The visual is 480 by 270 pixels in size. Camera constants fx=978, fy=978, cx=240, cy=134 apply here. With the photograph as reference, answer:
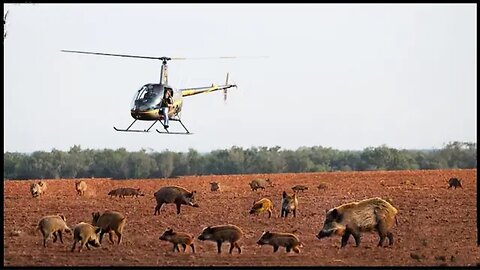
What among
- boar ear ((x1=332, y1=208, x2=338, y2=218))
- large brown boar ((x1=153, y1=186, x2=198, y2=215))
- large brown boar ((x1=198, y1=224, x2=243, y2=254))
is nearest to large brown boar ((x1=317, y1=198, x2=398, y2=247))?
boar ear ((x1=332, y1=208, x2=338, y2=218))

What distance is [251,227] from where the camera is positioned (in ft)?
63.7

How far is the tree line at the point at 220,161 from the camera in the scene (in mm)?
39281

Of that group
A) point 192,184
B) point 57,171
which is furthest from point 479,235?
point 57,171

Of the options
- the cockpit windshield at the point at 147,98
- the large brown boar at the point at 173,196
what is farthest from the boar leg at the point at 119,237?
the large brown boar at the point at 173,196

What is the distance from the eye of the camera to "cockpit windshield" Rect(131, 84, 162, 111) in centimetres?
1928

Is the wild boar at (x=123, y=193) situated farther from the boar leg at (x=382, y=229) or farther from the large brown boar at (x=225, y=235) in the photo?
the boar leg at (x=382, y=229)

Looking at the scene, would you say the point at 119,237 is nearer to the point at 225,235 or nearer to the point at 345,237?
the point at 225,235

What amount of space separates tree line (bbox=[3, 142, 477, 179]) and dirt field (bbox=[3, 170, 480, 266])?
10344 mm

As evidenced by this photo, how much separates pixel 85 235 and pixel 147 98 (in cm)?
392

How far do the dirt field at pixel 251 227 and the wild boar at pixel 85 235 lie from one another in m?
0.18

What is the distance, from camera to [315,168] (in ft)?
154

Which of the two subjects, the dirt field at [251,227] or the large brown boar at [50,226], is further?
the large brown boar at [50,226]

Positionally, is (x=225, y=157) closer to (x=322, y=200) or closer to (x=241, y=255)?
(x=322, y=200)

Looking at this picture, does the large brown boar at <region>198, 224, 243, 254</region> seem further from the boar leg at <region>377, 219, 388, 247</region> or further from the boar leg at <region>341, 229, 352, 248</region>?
the boar leg at <region>377, 219, 388, 247</region>
